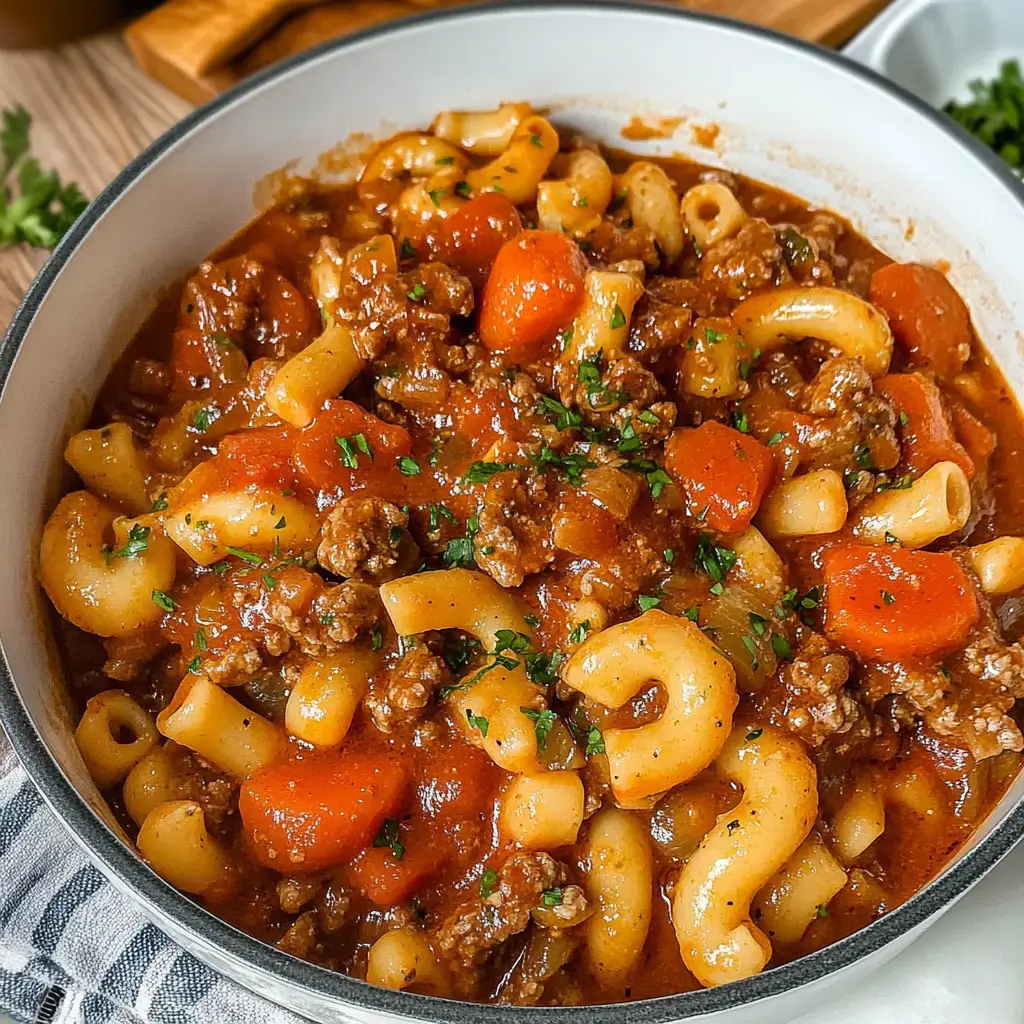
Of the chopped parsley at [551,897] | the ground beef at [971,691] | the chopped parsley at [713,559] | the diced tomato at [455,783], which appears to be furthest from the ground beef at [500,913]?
the ground beef at [971,691]

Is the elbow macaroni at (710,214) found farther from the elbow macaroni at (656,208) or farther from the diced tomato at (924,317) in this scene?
the diced tomato at (924,317)

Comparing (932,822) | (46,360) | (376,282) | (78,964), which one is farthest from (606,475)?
(78,964)

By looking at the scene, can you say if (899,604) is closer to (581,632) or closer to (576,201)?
(581,632)

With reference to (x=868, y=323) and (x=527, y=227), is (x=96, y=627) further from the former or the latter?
(x=868, y=323)

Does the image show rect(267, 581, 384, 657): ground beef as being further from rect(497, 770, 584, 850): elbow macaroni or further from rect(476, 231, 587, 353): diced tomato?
rect(476, 231, 587, 353): diced tomato

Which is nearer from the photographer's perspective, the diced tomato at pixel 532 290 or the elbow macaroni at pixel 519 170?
the diced tomato at pixel 532 290
